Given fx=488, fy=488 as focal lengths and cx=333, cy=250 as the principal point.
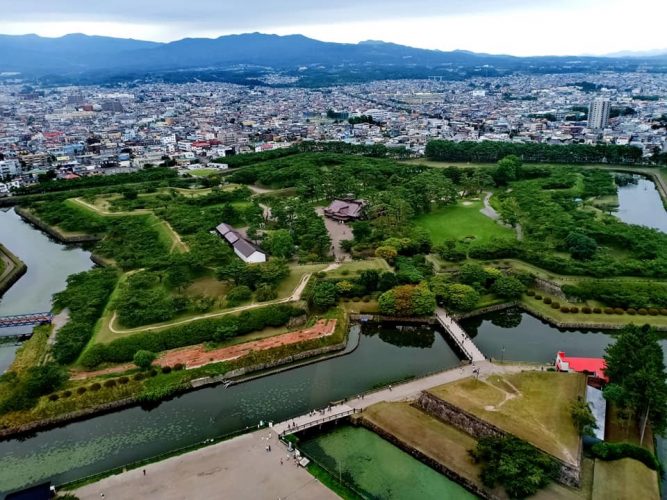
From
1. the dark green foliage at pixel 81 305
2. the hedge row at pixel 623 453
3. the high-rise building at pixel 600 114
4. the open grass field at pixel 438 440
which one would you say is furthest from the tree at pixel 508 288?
the high-rise building at pixel 600 114

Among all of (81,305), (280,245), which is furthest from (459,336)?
(81,305)

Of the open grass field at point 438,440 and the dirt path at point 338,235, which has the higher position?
the dirt path at point 338,235

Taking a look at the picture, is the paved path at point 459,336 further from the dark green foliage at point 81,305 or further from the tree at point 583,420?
the dark green foliage at point 81,305

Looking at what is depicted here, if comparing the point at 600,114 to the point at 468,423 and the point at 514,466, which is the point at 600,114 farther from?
the point at 514,466

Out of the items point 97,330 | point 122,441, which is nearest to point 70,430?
point 122,441

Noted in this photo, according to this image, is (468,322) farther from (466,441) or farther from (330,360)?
(466,441)
